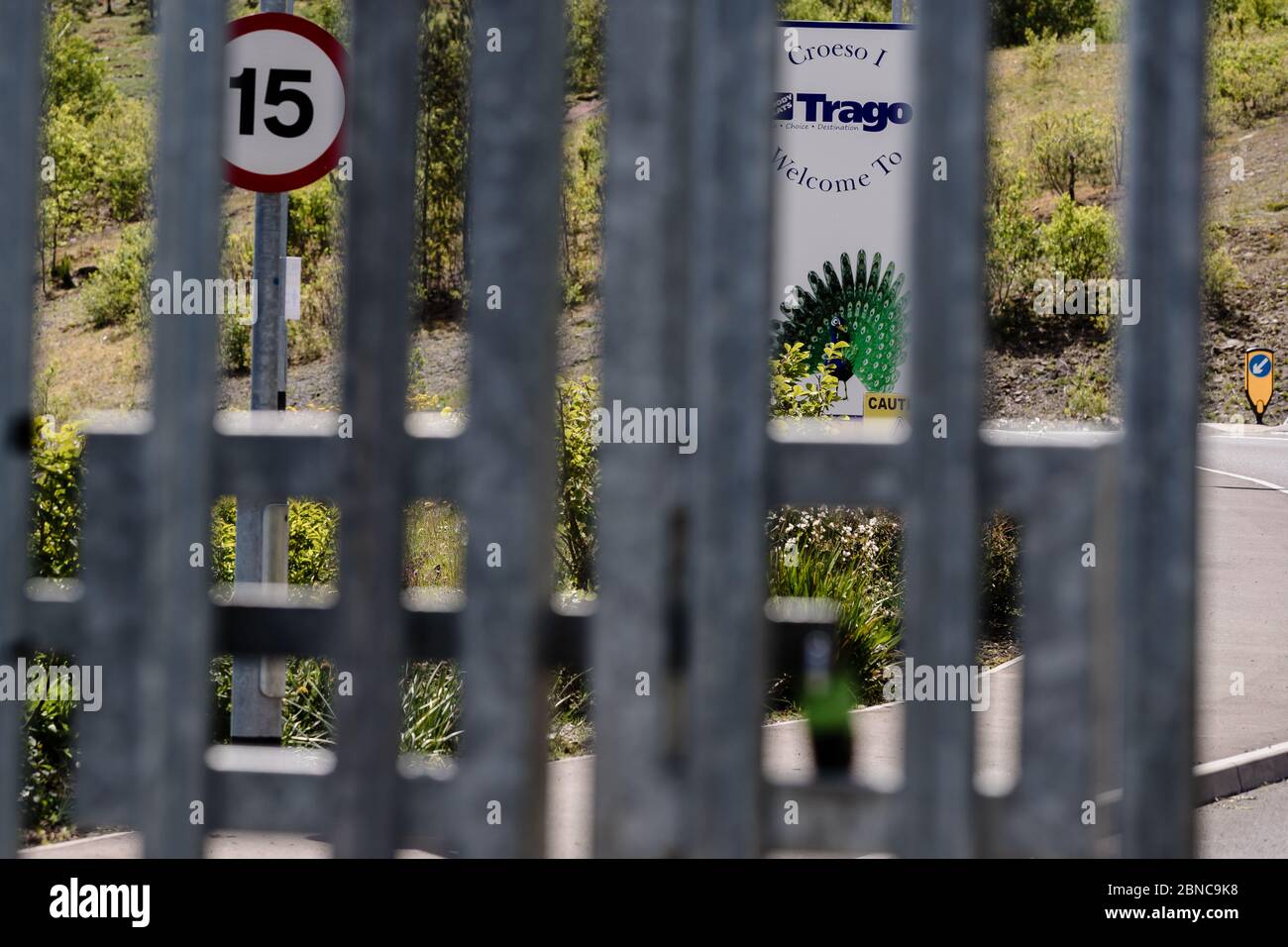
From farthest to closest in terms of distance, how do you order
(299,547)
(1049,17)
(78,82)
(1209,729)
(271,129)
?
(1049,17) < (78,82) < (299,547) < (1209,729) < (271,129)

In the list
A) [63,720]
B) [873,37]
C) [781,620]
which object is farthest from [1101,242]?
[781,620]

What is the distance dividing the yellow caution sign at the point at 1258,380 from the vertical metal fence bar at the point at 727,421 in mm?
32358

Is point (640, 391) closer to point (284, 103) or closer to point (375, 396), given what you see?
point (375, 396)

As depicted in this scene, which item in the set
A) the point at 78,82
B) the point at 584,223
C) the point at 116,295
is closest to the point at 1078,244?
the point at 584,223

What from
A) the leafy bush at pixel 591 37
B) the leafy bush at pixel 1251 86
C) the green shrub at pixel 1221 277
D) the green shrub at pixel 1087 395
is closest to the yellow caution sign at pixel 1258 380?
the green shrub at pixel 1087 395

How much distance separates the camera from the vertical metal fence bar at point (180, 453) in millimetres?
1882

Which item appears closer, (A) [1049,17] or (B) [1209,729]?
(B) [1209,729]

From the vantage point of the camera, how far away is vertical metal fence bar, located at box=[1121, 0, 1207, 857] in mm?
1816

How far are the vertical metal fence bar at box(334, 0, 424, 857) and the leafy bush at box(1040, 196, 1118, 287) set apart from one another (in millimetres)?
34950

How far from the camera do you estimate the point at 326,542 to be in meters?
8.37

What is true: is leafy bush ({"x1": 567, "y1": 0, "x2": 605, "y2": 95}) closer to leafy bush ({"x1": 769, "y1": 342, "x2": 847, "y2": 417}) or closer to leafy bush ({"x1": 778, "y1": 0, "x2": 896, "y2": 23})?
leafy bush ({"x1": 769, "y1": 342, "x2": 847, "y2": 417})

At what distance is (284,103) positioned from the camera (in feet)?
20.0

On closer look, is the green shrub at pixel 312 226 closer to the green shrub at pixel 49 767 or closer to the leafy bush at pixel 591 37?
the leafy bush at pixel 591 37

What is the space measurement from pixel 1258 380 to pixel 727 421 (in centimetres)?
3291
